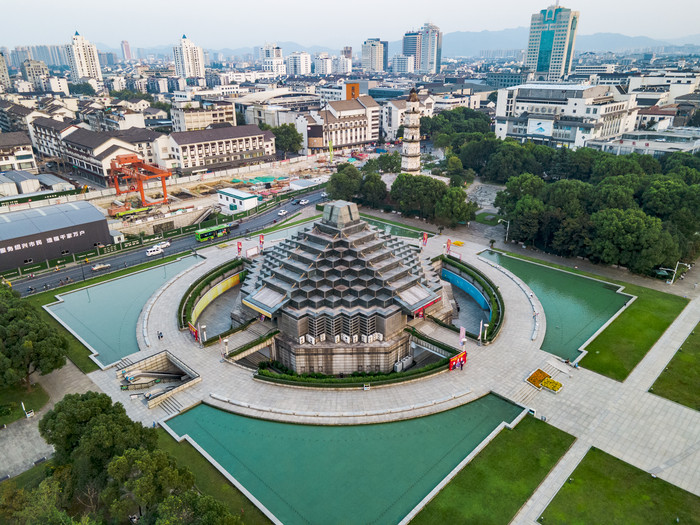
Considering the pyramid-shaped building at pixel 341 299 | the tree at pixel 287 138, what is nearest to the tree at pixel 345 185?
the pyramid-shaped building at pixel 341 299

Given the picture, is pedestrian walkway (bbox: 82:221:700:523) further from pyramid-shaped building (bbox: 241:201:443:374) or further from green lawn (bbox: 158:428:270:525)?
pyramid-shaped building (bbox: 241:201:443:374)

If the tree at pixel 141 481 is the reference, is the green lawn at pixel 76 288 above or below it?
below

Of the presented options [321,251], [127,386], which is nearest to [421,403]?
[321,251]

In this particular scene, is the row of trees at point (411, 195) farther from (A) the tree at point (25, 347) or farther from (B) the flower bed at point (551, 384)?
(A) the tree at point (25, 347)

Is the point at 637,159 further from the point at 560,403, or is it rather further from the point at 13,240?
the point at 13,240

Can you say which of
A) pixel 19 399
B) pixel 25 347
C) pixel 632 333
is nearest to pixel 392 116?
pixel 632 333

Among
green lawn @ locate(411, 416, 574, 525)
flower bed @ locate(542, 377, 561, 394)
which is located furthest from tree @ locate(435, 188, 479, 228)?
green lawn @ locate(411, 416, 574, 525)
